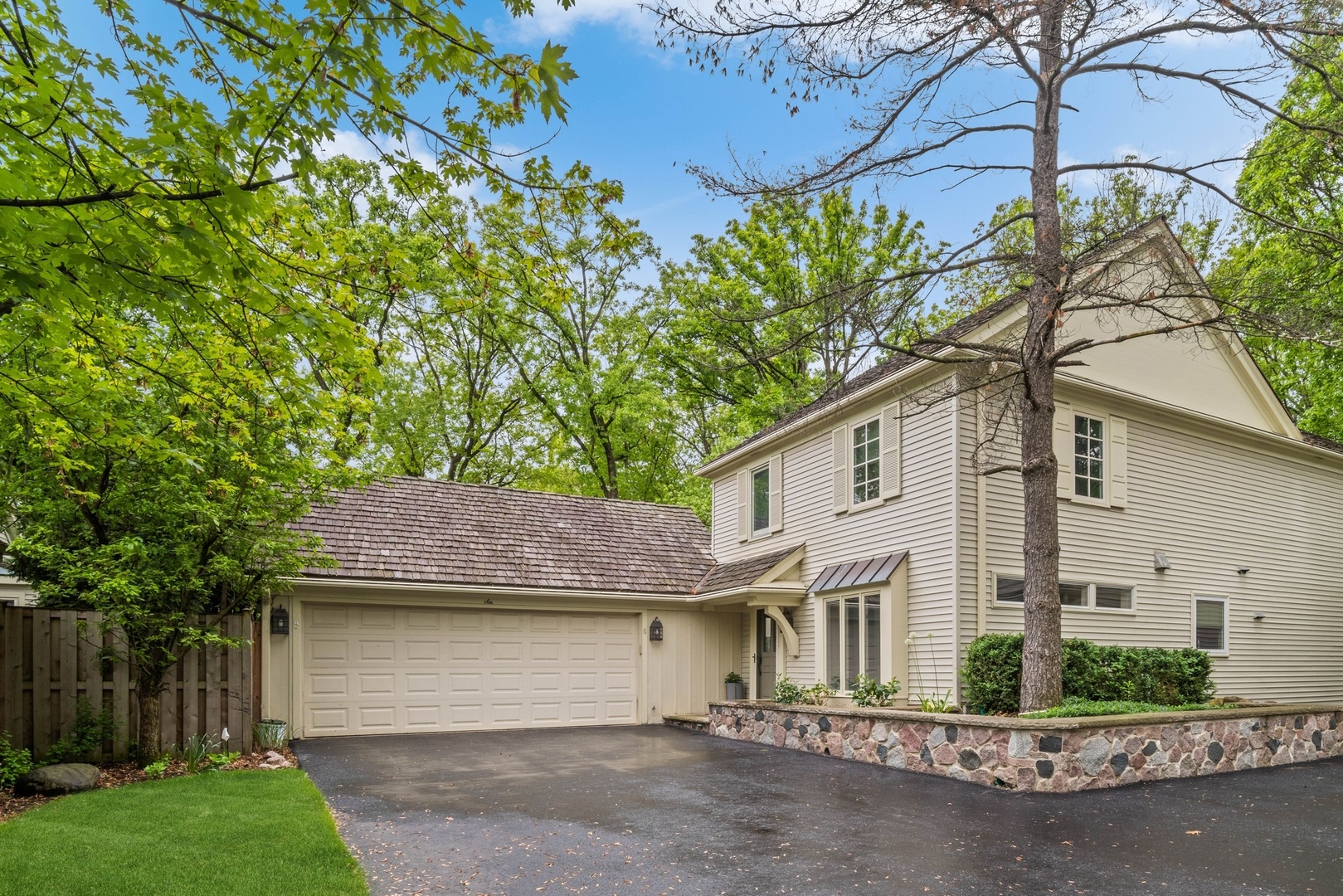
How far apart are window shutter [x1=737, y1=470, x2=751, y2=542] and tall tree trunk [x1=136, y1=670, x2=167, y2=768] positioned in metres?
10.2

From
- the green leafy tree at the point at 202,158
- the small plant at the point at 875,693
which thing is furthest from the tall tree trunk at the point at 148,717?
the small plant at the point at 875,693

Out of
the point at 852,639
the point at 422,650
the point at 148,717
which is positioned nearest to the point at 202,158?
the point at 148,717

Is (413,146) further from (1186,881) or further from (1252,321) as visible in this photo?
(1252,321)

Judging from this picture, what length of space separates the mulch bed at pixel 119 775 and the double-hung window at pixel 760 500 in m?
8.81

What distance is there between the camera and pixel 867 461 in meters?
13.5

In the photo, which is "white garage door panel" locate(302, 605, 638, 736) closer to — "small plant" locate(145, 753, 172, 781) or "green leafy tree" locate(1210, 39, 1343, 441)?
"small plant" locate(145, 753, 172, 781)

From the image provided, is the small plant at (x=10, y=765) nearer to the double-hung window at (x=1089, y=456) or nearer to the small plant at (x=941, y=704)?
the small plant at (x=941, y=704)

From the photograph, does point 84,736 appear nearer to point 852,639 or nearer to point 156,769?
point 156,769

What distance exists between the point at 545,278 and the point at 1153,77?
8904 mm

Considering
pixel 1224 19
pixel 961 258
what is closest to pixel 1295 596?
pixel 961 258

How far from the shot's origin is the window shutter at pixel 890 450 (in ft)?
41.7

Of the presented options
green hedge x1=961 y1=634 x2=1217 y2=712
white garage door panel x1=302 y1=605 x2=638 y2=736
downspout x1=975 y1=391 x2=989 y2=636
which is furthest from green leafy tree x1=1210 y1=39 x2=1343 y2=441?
white garage door panel x1=302 y1=605 x2=638 y2=736

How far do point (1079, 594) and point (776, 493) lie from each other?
544cm

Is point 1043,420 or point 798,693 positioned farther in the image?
point 798,693
